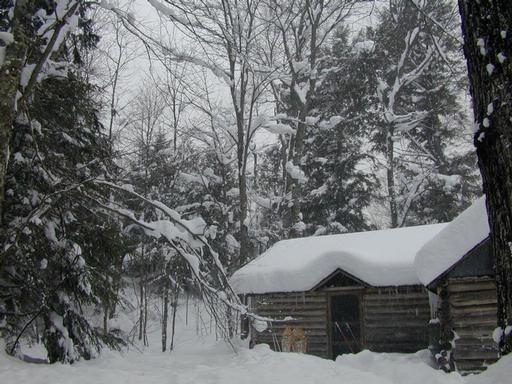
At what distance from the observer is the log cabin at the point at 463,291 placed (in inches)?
456

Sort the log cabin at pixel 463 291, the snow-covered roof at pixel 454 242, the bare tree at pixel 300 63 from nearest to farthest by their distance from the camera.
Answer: the snow-covered roof at pixel 454 242, the log cabin at pixel 463 291, the bare tree at pixel 300 63

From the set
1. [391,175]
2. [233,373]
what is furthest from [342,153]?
[233,373]

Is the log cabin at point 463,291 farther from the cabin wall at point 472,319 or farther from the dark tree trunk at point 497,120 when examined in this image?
the dark tree trunk at point 497,120

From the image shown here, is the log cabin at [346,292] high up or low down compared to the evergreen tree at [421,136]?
down

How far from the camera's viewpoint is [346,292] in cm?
1582

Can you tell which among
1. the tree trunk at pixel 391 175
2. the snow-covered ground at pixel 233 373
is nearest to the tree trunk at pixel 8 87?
the snow-covered ground at pixel 233 373

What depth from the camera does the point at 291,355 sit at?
9.16m

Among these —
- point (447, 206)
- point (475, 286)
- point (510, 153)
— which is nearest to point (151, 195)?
point (447, 206)

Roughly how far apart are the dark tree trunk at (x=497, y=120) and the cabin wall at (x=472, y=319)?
995cm

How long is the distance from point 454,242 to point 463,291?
4.77 feet

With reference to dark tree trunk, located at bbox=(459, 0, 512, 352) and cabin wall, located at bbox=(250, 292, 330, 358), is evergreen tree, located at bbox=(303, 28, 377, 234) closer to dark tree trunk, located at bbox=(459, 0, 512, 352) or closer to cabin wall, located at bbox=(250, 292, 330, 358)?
cabin wall, located at bbox=(250, 292, 330, 358)

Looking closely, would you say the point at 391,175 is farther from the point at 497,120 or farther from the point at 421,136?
the point at 497,120

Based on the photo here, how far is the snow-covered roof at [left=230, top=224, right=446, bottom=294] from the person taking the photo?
14844mm

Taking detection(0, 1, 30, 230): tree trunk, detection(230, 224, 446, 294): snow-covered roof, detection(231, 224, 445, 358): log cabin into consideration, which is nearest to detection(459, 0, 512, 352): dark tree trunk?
detection(0, 1, 30, 230): tree trunk
